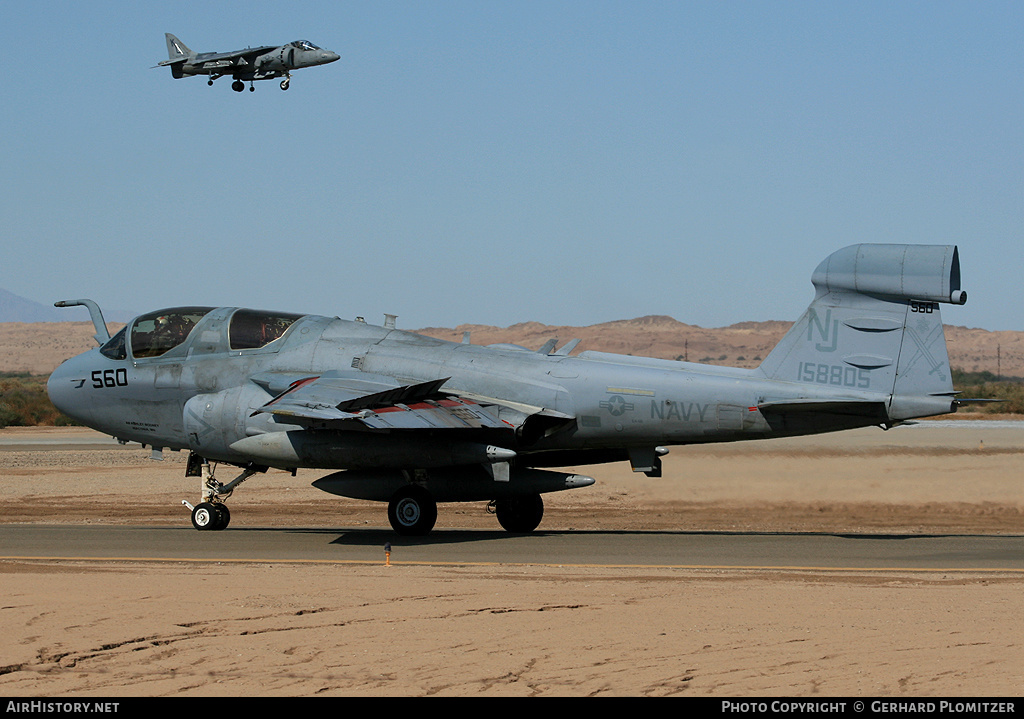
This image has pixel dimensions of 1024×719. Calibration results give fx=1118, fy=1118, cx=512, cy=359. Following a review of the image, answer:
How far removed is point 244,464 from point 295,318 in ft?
8.63

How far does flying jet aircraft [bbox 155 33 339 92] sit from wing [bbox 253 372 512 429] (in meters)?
28.2

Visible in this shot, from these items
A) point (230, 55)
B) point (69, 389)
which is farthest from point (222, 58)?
point (69, 389)

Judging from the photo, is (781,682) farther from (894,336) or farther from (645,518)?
(645,518)

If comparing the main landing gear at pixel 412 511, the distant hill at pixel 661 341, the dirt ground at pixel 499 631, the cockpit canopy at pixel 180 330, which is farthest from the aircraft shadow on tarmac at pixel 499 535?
the distant hill at pixel 661 341

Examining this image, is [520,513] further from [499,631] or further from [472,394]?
[499,631]

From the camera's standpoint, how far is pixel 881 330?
1570 centimetres

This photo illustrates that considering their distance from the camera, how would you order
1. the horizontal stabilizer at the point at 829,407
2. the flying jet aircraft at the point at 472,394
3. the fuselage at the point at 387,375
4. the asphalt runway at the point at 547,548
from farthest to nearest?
the fuselage at the point at 387,375 → the flying jet aircraft at the point at 472,394 → the horizontal stabilizer at the point at 829,407 → the asphalt runway at the point at 547,548

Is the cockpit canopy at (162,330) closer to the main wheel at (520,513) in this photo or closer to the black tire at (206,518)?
the black tire at (206,518)

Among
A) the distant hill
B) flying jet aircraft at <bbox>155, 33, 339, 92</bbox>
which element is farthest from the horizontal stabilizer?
the distant hill

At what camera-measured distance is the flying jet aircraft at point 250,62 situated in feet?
143

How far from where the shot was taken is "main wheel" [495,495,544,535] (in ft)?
61.0

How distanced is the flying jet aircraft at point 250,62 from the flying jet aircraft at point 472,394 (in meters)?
26.1

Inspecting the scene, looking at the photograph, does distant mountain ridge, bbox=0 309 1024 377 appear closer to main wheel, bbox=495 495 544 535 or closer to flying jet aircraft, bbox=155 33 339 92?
flying jet aircraft, bbox=155 33 339 92

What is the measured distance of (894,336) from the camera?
51.2 ft
